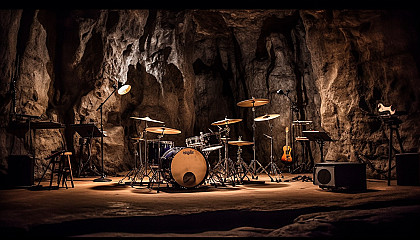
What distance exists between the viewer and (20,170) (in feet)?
22.6

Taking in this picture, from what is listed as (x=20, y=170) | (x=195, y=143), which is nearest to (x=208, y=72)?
(x=195, y=143)

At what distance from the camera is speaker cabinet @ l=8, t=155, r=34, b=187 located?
22.4 ft

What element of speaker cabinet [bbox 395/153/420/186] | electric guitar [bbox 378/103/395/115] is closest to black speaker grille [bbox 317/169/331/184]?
speaker cabinet [bbox 395/153/420/186]

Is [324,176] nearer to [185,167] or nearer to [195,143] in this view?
[185,167]

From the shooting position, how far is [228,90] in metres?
15.3

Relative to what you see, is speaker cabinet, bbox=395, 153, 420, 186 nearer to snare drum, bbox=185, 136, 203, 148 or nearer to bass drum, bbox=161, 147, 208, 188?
bass drum, bbox=161, 147, 208, 188

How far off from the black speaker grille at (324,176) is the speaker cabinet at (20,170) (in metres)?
5.73

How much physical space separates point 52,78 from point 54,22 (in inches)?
67.0

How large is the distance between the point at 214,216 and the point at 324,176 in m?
2.77

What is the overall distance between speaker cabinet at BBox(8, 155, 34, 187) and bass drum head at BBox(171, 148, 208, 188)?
10.0 feet

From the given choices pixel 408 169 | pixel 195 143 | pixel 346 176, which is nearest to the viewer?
pixel 346 176

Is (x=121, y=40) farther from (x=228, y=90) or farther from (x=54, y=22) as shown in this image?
(x=228, y=90)

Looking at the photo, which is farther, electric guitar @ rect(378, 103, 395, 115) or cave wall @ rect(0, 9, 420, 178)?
cave wall @ rect(0, 9, 420, 178)

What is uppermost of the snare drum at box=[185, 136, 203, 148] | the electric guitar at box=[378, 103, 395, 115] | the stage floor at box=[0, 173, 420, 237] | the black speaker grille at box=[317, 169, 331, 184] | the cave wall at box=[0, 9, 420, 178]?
the cave wall at box=[0, 9, 420, 178]
